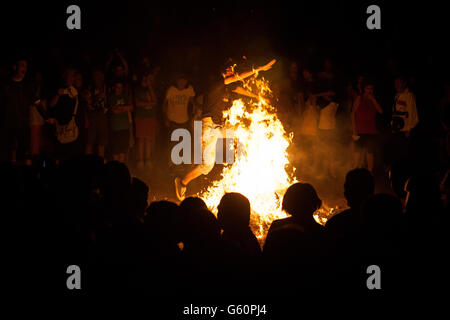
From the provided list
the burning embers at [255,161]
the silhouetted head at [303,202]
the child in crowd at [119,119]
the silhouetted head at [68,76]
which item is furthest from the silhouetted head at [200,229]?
the child in crowd at [119,119]

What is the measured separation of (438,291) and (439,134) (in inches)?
340

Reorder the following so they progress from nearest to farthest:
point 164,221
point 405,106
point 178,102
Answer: point 164,221, point 405,106, point 178,102

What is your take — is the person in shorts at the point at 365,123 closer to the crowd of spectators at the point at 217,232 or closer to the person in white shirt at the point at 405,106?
the person in white shirt at the point at 405,106

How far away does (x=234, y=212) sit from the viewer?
3932mm

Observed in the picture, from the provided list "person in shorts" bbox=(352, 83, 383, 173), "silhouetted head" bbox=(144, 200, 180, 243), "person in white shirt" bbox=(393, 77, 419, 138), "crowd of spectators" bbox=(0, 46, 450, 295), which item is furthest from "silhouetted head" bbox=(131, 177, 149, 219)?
"person in white shirt" bbox=(393, 77, 419, 138)

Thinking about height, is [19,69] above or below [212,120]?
above

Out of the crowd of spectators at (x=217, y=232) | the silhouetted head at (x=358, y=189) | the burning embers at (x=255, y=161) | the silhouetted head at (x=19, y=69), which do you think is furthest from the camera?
the silhouetted head at (x=19, y=69)

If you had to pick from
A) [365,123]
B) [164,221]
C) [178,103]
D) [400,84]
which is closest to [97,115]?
[178,103]

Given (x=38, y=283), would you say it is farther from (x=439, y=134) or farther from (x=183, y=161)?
(x=439, y=134)

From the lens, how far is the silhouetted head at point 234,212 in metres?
3.92

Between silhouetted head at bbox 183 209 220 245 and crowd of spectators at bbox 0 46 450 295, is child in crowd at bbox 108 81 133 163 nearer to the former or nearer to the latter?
crowd of spectators at bbox 0 46 450 295

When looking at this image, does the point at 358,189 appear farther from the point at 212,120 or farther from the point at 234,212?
the point at 212,120

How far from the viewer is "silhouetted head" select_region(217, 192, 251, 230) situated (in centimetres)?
392

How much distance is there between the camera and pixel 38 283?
137 inches
